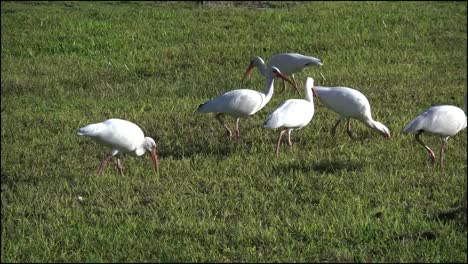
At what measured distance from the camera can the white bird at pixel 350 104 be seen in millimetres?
8680

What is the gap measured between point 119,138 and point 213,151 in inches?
48.8

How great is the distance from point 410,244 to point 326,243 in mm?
519

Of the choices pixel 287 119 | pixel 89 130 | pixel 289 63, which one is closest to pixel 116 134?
pixel 89 130

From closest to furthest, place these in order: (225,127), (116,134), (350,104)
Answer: (116,134)
(350,104)
(225,127)

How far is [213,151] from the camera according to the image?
27.9 ft

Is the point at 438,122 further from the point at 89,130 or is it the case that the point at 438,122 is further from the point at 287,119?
the point at 89,130

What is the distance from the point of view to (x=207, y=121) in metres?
9.64

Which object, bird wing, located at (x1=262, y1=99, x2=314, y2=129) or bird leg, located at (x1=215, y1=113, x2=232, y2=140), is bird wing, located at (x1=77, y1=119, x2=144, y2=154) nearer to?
bird wing, located at (x1=262, y1=99, x2=314, y2=129)

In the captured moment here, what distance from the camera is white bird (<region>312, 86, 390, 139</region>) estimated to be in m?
8.68

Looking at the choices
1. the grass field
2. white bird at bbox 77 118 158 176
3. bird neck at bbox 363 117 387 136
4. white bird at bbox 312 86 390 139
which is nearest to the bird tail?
white bird at bbox 77 118 158 176

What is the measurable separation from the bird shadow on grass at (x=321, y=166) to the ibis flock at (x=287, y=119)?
1.28 feet

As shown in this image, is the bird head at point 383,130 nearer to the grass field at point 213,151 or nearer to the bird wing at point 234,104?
the grass field at point 213,151

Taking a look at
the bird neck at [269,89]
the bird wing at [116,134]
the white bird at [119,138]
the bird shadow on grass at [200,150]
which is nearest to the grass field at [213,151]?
the bird shadow on grass at [200,150]

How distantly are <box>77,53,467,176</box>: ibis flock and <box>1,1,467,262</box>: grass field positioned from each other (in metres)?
0.17
